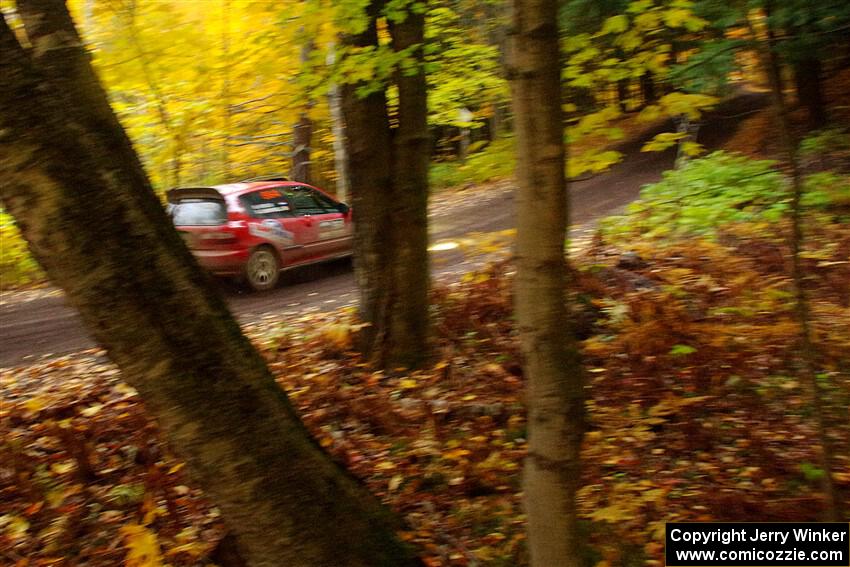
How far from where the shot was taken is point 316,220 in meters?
13.7

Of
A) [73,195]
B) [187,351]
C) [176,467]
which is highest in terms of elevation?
[73,195]

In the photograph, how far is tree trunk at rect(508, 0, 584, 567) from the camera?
303 centimetres

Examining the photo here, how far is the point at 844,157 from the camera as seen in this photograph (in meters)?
12.9

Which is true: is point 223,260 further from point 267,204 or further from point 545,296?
point 545,296

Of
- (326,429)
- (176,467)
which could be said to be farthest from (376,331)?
(176,467)

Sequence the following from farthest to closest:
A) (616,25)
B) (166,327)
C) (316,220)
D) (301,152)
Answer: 1. (301,152)
2. (316,220)
3. (616,25)
4. (166,327)

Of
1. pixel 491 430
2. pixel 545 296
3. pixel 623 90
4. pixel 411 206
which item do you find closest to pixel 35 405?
pixel 411 206

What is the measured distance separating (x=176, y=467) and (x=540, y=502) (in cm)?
353

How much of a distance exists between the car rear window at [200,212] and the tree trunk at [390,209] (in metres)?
5.33

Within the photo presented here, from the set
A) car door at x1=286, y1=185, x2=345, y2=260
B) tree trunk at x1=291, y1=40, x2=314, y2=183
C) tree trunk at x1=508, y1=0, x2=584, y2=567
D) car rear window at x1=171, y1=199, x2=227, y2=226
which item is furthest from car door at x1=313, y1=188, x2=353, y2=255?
tree trunk at x1=508, y1=0, x2=584, y2=567

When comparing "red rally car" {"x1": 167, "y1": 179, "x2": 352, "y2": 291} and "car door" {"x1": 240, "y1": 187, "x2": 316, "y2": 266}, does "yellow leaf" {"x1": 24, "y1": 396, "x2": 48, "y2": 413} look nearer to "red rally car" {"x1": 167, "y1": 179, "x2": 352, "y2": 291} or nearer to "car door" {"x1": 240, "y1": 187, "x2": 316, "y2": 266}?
"red rally car" {"x1": 167, "y1": 179, "x2": 352, "y2": 291}

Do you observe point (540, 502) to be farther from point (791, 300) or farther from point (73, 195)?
point (791, 300)

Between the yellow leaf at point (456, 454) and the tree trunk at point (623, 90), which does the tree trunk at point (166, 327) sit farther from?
the tree trunk at point (623, 90)

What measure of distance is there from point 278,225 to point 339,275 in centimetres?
161
